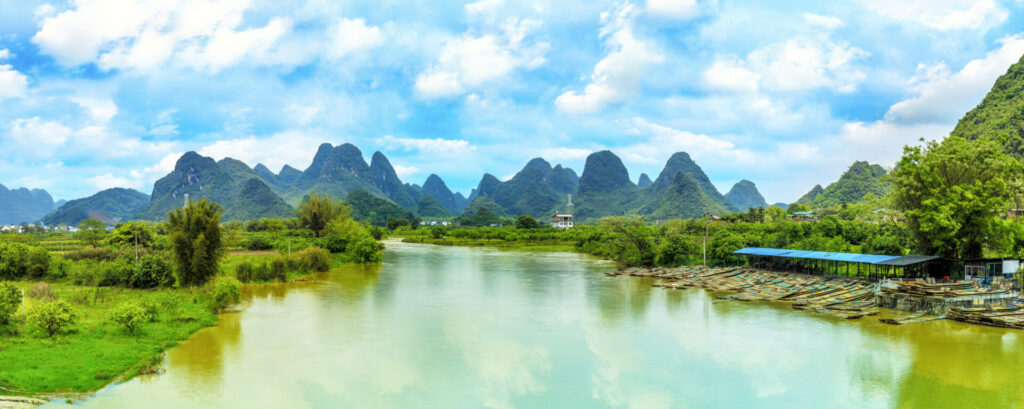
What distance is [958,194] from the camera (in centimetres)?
1809

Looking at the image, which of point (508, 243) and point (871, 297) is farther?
point (508, 243)

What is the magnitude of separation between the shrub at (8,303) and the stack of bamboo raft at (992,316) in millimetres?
23782

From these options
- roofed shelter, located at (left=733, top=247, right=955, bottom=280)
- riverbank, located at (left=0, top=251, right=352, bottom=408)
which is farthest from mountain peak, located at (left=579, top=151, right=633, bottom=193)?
riverbank, located at (left=0, top=251, right=352, bottom=408)

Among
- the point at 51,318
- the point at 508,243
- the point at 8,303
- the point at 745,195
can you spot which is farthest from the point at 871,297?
the point at 745,195

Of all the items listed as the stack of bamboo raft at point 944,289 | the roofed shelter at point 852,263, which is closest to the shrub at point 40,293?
the stack of bamboo raft at point 944,289

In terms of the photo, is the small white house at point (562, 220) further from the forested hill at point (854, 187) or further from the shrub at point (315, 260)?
the shrub at point (315, 260)

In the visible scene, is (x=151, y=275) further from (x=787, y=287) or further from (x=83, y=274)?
(x=787, y=287)

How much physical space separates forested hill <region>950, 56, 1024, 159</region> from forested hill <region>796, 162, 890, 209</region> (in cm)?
2168

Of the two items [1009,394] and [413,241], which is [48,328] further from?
[413,241]

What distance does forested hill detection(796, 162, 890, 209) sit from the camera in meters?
69.0

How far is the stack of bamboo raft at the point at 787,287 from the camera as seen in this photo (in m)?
17.5

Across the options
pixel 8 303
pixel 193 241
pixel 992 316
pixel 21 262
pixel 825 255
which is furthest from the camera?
pixel 825 255

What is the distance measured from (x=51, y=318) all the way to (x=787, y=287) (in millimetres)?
22547

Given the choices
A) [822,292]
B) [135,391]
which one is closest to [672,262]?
[822,292]
